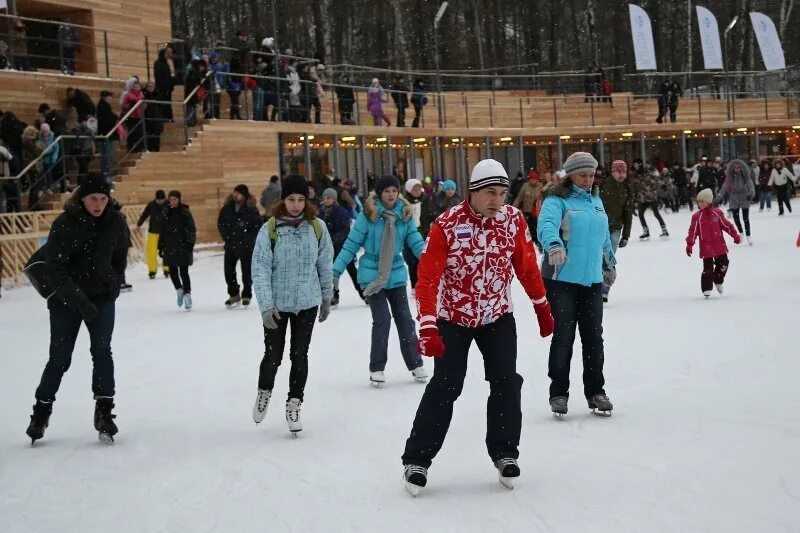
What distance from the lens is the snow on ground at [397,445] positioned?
496 cm

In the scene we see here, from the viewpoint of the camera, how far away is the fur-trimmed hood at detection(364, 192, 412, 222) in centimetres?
842

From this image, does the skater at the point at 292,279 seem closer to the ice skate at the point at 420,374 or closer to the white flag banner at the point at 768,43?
the ice skate at the point at 420,374

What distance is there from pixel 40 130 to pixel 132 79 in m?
3.14

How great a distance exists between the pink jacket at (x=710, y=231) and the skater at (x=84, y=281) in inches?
290

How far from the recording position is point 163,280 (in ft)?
60.6

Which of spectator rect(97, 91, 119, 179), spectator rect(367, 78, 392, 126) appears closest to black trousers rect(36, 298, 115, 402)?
spectator rect(97, 91, 119, 179)

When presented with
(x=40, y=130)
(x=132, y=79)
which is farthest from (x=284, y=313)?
(x=132, y=79)

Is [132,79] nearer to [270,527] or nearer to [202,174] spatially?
[202,174]

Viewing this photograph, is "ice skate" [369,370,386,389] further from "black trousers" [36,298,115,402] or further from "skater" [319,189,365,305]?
"skater" [319,189,365,305]

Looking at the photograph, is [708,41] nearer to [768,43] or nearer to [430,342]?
[768,43]

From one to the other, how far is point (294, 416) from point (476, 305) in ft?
6.33

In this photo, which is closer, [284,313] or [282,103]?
[284,313]

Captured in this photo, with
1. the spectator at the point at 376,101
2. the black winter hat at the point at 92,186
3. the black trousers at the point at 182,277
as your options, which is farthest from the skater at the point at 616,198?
the spectator at the point at 376,101

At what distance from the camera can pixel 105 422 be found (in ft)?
22.4
